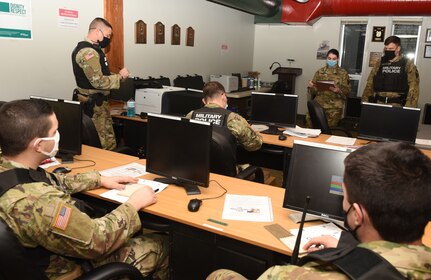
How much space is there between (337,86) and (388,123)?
6.43 feet

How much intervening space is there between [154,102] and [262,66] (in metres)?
4.50

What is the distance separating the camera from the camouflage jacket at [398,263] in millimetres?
906

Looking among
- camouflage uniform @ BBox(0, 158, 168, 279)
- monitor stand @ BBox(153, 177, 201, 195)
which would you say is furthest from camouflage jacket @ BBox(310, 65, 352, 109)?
camouflage uniform @ BBox(0, 158, 168, 279)

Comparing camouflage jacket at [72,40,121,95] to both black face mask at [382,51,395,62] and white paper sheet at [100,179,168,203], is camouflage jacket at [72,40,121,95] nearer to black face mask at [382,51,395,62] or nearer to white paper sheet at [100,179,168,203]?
white paper sheet at [100,179,168,203]

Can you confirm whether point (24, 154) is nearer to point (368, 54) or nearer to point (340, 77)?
point (340, 77)

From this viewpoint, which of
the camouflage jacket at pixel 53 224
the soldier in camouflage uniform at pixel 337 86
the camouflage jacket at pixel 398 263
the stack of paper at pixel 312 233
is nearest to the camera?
the camouflage jacket at pixel 398 263

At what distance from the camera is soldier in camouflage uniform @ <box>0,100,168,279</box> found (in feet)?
4.37

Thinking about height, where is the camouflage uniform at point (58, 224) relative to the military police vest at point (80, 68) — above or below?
below

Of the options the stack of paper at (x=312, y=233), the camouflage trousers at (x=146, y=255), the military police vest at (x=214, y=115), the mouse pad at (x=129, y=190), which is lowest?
the camouflage trousers at (x=146, y=255)

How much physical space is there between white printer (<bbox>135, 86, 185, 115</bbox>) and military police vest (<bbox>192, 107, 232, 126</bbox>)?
4.76 ft

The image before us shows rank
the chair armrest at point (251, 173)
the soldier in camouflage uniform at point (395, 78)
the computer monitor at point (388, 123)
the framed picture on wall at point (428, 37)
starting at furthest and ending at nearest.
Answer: the framed picture on wall at point (428, 37), the soldier in camouflage uniform at point (395, 78), the computer monitor at point (388, 123), the chair armrest at point (251, 173)

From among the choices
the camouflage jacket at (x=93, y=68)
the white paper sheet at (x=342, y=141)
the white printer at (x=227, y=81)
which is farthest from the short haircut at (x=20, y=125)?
the white printer at (x=227, y=81)

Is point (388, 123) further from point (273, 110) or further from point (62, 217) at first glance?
point (62, 217)

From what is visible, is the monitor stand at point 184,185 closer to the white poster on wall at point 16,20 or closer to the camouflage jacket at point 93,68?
the camouflage jacket at point 93,68
